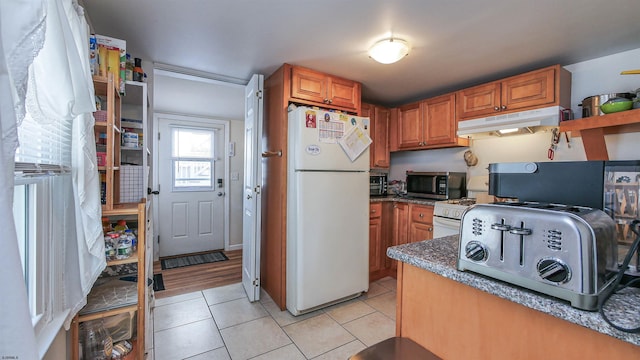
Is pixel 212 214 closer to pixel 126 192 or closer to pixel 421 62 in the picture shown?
pixel 126 192

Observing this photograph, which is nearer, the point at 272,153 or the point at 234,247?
the point at 272,153

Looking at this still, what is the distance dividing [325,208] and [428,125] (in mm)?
1637

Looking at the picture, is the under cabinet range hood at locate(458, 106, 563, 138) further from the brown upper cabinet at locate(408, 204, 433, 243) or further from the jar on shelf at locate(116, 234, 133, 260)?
the jar on shelf at locate(116, 234, 133, 260)

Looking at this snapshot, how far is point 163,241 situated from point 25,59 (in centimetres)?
391

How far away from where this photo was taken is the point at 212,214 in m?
4.30

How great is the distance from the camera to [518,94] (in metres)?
2.38

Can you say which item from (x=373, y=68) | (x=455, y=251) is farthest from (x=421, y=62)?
(x=455, y=251)

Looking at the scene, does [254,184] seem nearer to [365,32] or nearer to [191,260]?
[365,32]

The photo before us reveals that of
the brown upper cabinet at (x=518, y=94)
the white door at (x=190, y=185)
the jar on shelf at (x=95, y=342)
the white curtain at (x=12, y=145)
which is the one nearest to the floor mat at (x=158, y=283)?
the white door at (x=190, y=185)

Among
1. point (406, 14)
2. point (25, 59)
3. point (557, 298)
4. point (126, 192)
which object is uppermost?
point (406, 14)

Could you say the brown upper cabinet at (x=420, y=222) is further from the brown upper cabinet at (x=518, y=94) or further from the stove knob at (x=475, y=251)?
the stove knob at (x=475, y=251)

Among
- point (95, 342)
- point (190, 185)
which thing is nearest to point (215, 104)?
point (190, 185)

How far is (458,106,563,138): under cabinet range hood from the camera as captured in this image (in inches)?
86.0

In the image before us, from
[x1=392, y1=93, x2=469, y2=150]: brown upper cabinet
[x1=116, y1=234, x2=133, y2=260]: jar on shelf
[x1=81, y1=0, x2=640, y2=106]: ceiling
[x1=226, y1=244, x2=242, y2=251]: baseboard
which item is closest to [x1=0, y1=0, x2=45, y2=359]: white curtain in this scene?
[x1=116, y1=234, x2=133, y2=260]: jar on shelf
